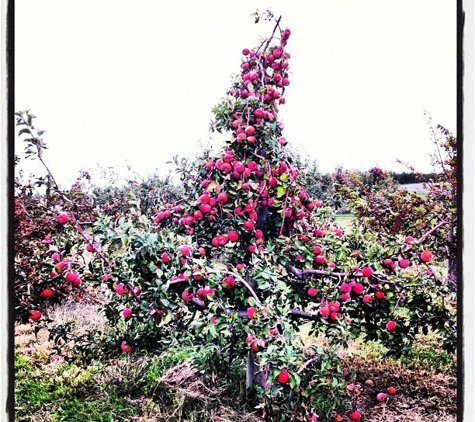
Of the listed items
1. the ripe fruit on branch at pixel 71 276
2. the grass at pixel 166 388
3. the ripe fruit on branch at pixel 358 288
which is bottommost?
the grass at pixel 166 388

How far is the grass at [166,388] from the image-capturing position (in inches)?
56.0

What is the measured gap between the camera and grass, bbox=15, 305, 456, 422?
1.42m

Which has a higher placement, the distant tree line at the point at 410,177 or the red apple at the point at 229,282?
the distant tree line at the point at 410,177

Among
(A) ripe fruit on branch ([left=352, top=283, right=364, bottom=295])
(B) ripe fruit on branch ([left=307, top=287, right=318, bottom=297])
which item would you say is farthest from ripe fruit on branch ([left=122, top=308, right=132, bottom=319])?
(A) ripe fruit on branch ([left=352, top=283, right=364, bottom=295])

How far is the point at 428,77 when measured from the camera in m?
1.46

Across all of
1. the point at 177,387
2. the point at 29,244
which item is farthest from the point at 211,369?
the point at 29,244

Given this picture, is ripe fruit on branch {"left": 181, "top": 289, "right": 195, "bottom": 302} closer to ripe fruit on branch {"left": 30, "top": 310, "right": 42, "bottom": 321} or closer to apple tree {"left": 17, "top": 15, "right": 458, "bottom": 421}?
apple tree {"left": 17, "top": 15, "right": 458, "bottom": 421}

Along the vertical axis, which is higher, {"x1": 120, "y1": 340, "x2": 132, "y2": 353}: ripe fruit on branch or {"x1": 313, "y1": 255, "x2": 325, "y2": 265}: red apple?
{"x1": 313, "y1": 255, "x2": 325, "y2": 265}: red apple

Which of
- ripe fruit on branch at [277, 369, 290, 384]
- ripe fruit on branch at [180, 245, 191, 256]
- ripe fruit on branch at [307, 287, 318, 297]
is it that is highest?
ripe fruit on branch at [180, 245, 191, 256]

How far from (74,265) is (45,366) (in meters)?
0.45

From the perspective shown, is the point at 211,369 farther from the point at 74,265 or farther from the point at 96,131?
the point at 96,131

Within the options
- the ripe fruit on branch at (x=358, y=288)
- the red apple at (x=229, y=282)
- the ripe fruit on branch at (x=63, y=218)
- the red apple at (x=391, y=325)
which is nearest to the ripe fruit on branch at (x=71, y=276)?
the ripe fruit on branch at (x=63, y=218)

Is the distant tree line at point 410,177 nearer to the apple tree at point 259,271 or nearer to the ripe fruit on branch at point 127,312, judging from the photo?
the apple tree at point 259,271

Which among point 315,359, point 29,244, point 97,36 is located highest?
point 97,36
